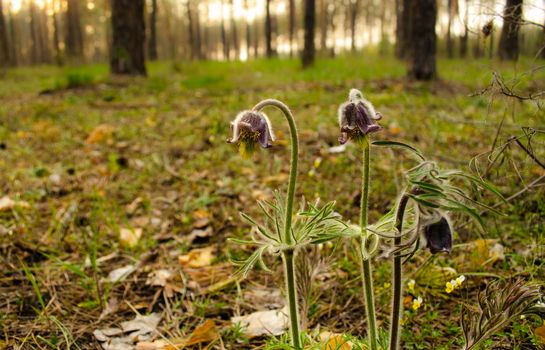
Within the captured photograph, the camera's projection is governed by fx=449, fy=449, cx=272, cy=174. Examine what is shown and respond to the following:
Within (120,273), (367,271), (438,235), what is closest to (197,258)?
(120,273)

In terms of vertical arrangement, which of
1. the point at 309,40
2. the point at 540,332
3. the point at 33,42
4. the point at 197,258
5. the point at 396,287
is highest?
the point at 33,42

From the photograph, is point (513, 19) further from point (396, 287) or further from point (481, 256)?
point (396, 287)

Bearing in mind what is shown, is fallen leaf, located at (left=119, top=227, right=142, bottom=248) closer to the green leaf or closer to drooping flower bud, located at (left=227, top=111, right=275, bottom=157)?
drooping flower bud, located at (left=227, top=111, right=275, bottom=157)

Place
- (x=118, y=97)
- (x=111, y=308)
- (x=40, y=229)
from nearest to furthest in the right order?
1. (x=111, y=308)
2. (x=40, y=229)
3. (x=118, y=97)

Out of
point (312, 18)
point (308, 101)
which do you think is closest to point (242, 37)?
point (312, 18)

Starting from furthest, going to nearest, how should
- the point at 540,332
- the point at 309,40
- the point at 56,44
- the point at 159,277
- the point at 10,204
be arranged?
the point at 56,44
the point at 309,40
the point at 10,204
the point at 159,277
the point at 540,332

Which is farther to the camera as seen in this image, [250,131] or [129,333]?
[129,333]

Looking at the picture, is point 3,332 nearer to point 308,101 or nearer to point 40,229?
point 40,229

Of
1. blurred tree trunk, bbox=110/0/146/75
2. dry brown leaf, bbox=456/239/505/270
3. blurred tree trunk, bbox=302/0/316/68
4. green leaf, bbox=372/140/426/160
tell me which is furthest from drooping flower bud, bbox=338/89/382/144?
blurred tree trunk, bbox=302/0/316/68
